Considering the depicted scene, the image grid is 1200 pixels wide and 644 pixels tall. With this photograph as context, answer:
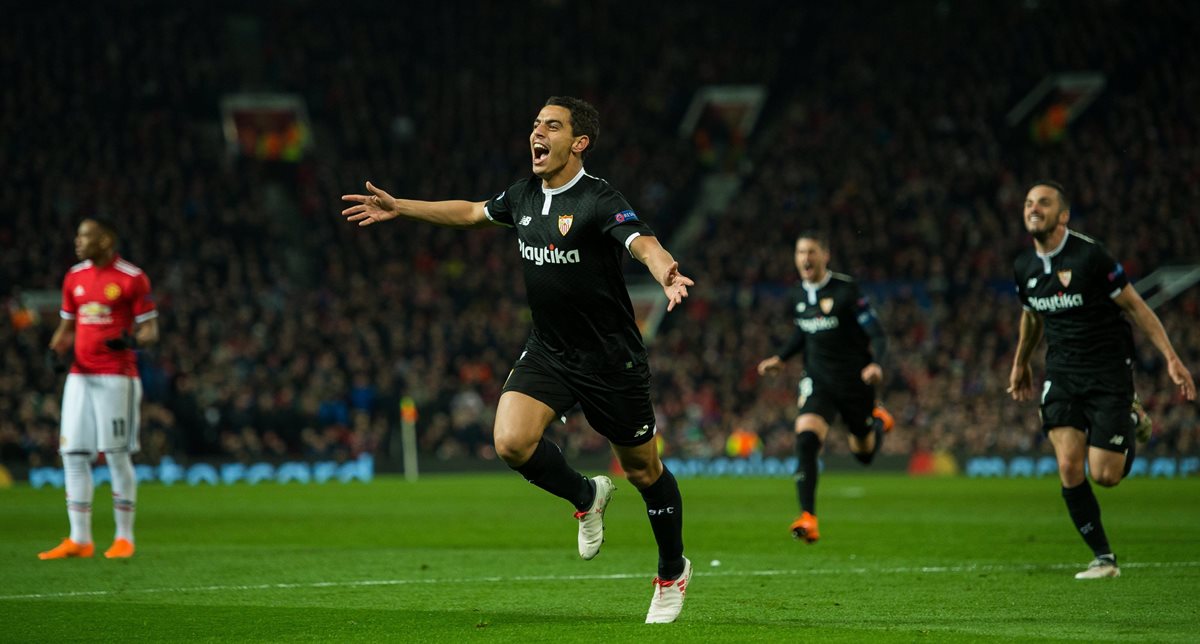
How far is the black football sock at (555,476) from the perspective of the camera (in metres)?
8.14

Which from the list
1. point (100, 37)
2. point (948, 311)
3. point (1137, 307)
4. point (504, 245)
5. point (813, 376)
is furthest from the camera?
point (100, 37)

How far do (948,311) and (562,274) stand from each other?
27.2m

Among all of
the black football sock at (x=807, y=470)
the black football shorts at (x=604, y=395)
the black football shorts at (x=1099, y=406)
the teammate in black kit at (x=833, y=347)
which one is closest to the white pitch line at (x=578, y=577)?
the black football shorts at (x=1099, y=406)

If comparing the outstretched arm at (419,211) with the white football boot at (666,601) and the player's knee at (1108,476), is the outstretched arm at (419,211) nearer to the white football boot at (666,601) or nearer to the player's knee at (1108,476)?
the white football boot at (666,601)

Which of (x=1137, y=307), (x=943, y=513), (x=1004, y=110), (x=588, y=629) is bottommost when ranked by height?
(x=943, y=513)

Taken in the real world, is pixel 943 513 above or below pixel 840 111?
below

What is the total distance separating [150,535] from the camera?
15438mm

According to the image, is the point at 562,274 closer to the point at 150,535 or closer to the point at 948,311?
the point at 150,535

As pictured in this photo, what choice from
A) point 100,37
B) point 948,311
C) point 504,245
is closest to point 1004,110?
point 948,311

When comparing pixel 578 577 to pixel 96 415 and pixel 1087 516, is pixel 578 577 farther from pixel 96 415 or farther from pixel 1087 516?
pixel 96 415

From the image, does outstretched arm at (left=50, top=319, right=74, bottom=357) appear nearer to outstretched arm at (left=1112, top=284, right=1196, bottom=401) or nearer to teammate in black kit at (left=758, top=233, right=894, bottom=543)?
teammate in black kit at (left=758, top=233, right=894, bottom=543)

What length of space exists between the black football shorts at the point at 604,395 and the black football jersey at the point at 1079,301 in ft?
12.4

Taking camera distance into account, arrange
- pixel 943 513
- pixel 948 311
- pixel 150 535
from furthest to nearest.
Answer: pixel 948 311 → pixel 943 513 → pixel 150 535

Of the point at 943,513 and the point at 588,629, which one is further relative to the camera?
the point at 943,513
